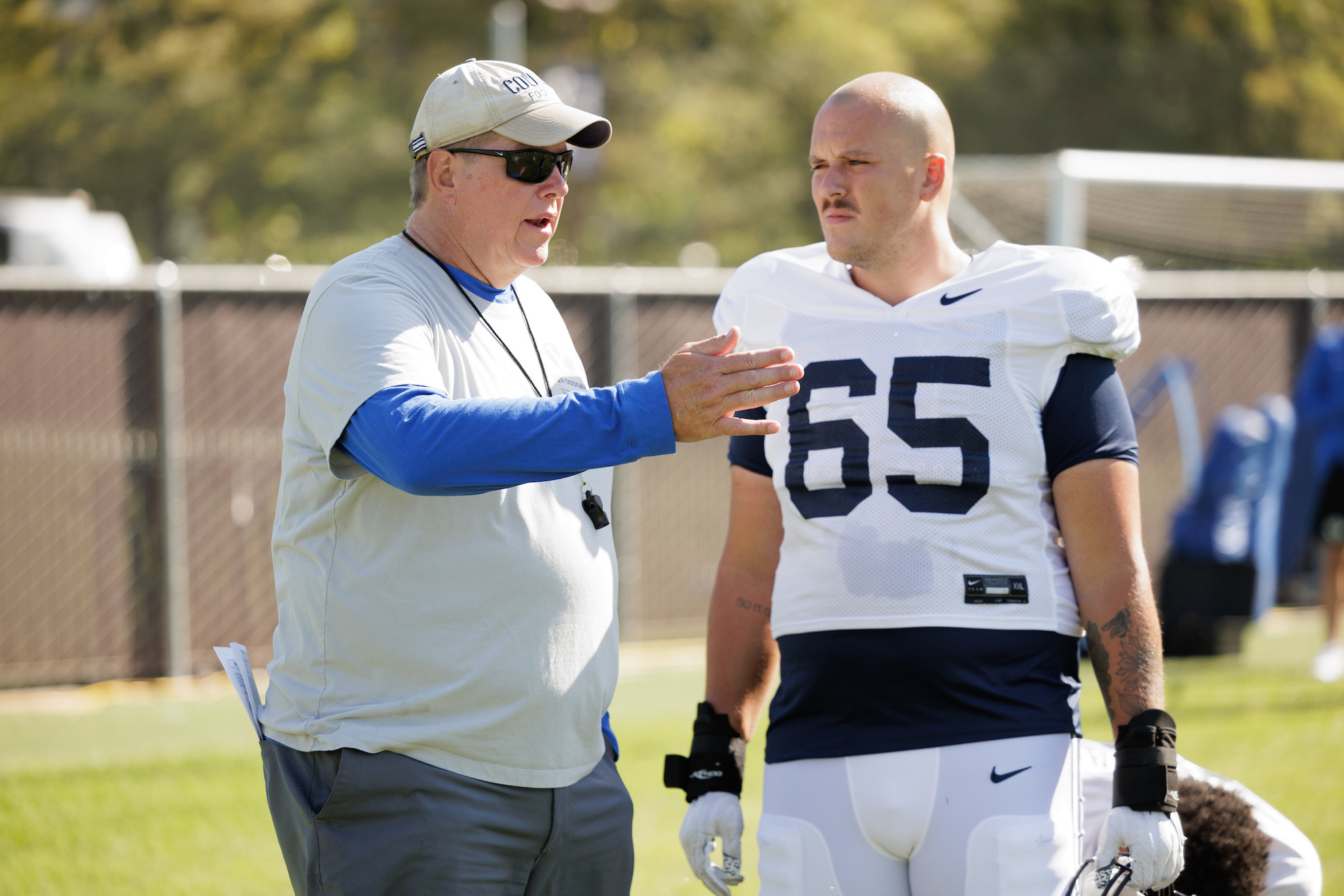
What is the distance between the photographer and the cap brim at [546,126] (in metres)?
2.72

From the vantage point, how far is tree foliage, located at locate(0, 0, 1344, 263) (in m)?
29.1

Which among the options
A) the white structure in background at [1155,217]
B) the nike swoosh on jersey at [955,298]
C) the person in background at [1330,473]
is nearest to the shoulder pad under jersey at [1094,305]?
the nike swoosh on jersey at [955,298]

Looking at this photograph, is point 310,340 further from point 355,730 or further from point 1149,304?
point 1149,304

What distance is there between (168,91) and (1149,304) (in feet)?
82.4

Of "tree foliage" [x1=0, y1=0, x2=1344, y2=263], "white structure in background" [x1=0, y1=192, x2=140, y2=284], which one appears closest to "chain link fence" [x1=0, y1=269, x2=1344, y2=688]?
"white structure in background" [x1=0, y1=192, x2=140, y2=284]

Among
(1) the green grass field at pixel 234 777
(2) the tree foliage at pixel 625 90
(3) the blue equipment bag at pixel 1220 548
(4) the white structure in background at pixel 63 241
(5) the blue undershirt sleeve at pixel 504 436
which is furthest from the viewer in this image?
(2) the tree foliage at pixel 625 90

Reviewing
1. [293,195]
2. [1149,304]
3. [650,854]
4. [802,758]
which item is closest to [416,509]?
[802,758]

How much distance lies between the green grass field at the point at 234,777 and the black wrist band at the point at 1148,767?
204 cm

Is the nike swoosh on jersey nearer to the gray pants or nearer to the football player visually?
the football player

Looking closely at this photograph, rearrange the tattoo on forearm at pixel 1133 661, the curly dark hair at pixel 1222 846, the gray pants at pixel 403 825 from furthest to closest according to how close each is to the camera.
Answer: the curly dark hair at pixel 1222 846 < the tattoo on forearm at pixel 1133 661 < the gray pants at pixel 403 825

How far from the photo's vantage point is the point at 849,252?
2852 mm

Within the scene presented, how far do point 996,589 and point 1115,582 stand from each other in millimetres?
233

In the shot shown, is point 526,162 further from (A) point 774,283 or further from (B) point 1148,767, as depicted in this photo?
(B) point 1148,767

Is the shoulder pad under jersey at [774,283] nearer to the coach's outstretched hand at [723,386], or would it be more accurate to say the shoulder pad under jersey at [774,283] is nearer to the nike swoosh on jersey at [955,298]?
the nike swoosh on jersey at [955,298]
